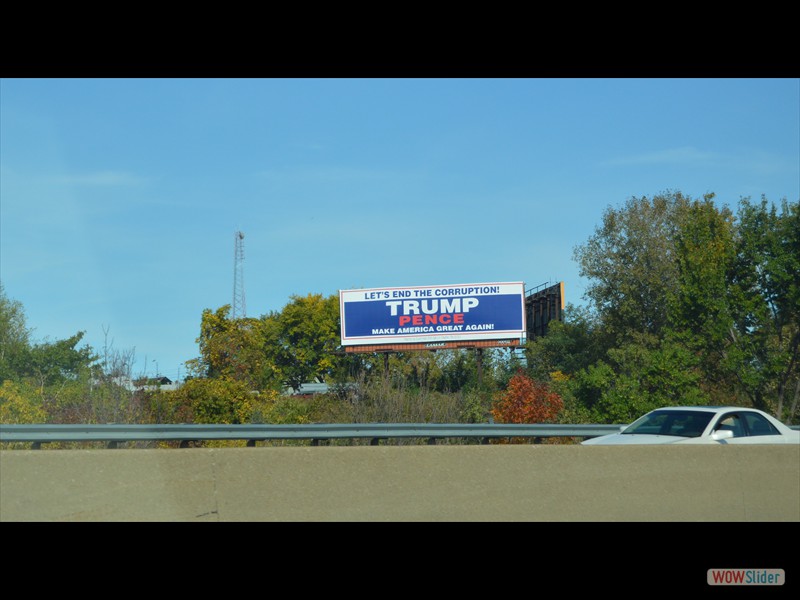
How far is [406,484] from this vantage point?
7.11 meters

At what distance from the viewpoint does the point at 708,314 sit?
40281mm

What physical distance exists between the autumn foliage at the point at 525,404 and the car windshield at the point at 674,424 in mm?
24608

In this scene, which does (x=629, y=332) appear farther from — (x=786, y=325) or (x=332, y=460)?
(x=332, y=460)

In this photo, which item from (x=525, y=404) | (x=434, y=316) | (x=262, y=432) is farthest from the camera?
(x=434, y=316)

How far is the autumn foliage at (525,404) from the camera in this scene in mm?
37156

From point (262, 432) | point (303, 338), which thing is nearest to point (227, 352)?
point (303, 338)

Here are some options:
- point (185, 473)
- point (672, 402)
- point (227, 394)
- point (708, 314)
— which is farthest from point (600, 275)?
point (185, 473)

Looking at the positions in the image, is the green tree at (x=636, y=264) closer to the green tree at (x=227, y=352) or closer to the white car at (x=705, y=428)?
the green tree at (x=227, y=352)

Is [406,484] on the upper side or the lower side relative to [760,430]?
lower

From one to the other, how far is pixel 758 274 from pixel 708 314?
284 cm

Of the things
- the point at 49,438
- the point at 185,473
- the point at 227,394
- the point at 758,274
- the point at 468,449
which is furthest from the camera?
the point at 758,274

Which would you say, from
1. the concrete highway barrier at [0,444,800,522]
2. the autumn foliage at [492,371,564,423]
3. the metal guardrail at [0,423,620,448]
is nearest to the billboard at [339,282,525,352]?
the autumn foliage at [492,371,564,423]

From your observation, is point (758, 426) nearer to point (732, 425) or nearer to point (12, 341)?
point (732, 425)

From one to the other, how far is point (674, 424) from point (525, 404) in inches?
1018
